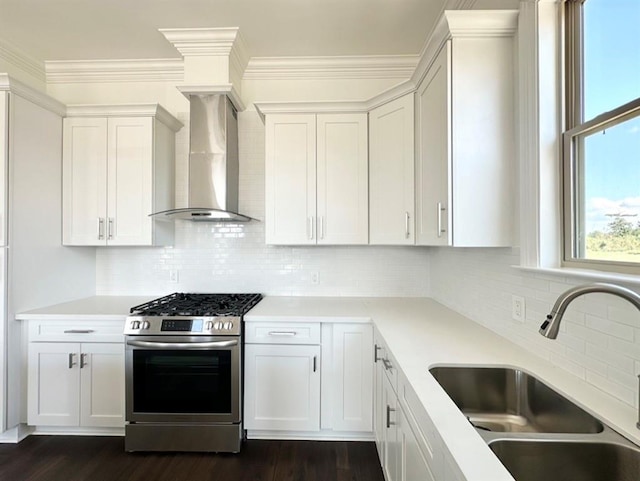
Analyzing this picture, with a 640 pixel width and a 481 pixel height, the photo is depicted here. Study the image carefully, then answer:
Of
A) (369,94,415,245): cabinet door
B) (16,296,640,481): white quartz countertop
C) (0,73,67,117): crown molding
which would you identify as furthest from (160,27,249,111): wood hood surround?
(16,296,640,481): white quartz countertop

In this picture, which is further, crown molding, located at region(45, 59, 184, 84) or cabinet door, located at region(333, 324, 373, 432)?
crown molding, located at region(45, 59, 184, 84)

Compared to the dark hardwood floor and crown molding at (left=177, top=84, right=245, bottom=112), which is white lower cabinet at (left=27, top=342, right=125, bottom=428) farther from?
crown molding at (left=177, top=84, right=245, bottom=112)

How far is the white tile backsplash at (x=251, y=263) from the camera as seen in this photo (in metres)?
2.92

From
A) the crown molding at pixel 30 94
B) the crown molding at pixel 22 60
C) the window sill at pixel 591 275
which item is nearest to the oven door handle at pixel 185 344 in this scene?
the window sill at pixel 591 275

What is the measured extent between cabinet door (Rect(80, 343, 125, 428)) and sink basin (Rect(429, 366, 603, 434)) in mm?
2104

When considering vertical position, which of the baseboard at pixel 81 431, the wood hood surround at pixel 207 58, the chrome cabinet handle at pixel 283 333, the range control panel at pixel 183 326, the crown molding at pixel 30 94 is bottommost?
the baseboard at pixel 81 431

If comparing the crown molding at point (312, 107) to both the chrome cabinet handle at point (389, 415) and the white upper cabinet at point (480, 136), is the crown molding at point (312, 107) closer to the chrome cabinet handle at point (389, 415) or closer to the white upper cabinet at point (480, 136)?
the white upper cabinet at point (480, 136)

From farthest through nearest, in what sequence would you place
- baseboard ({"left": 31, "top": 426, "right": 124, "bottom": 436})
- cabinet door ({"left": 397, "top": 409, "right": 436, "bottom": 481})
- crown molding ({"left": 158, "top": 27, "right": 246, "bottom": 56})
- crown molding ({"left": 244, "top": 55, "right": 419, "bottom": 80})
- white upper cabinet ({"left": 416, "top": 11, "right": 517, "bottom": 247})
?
crown molding ({"left": 244, "top": 55, "right": 419, "bottom": 80}) < crown molding ({"left": 158, "top": 27, "right": 246, "bottom": 56}) < baseboard ({"left": 31, "top": 426, "right": 124, "bottom": 436}) < white upper cabinet ({"left": 416, "top": 11, "right": 517, "bottom": 247}) < cabinet door ({"left": 397, "top": 409, "right": 436, "bottom": 481})

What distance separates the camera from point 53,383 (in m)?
2.29

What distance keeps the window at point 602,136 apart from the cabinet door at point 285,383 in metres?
1.59

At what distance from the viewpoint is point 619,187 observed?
1175 millimetres

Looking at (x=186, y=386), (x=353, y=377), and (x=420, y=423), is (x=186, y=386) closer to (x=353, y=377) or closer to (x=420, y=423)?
(x=353, y=377)

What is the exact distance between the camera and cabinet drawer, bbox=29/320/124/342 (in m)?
2.28

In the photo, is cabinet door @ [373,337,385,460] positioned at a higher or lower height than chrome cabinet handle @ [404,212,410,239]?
lower
